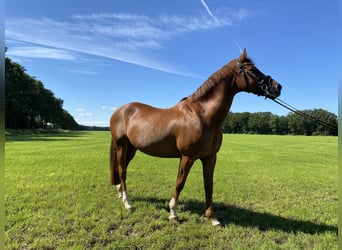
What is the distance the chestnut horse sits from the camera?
395cm

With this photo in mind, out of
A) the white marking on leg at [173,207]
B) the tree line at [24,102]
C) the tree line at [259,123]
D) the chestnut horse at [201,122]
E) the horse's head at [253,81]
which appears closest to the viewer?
the horse's head at [253,81]

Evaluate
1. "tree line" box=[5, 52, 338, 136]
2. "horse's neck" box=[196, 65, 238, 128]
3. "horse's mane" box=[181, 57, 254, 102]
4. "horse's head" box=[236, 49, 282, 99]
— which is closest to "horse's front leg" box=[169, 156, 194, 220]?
"horse's neck" box=[196, 65, 238, 128]

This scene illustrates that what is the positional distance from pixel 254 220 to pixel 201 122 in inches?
76.2

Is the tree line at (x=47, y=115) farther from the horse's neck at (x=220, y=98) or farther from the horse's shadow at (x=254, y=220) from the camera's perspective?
the horse's neck at (x=220, y=98)

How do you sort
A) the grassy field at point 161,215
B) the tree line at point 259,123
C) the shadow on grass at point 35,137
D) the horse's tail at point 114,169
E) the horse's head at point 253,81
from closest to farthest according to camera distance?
the grassy field at point 161,215 → the horse's head at point 253,81 → the horse's tail at point 114,169 → the shadow on grass at point 35,137 → the tree line at point 259,123

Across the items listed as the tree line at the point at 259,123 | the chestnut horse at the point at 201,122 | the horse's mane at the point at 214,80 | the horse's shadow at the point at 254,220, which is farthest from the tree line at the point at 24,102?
the tree line at the point at 259,123

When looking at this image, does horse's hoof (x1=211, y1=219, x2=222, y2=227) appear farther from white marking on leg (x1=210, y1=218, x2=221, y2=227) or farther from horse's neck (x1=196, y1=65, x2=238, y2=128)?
horse's neck (x1=196, y1=65, x2=238, y2=128)

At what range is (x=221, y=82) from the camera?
4125 millimetres

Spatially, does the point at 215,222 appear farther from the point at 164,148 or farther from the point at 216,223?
the point at 164,148

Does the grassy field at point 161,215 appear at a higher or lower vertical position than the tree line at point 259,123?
lower

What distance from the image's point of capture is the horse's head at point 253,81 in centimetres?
385

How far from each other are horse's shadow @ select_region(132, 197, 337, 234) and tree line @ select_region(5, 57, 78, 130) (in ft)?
122

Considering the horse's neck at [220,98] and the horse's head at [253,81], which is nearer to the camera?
the horse's head at [253,81]

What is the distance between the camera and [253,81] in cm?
391
